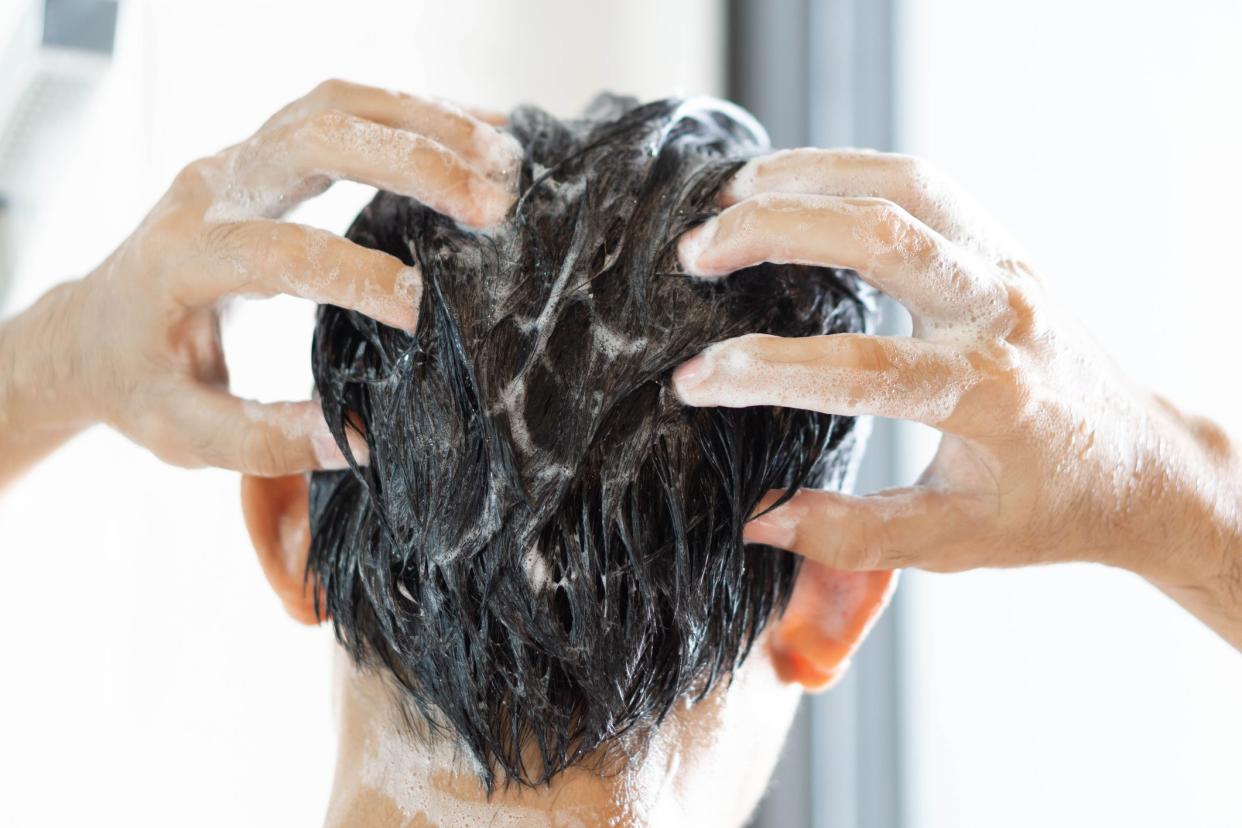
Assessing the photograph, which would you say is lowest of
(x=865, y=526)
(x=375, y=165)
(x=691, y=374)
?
(x=865, y=526)

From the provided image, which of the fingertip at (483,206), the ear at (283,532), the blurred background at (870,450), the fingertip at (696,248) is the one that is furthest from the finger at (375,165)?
the blurred background at (870,450)

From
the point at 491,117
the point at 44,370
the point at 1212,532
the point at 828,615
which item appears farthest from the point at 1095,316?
the point at 44,370

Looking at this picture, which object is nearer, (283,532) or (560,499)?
(560,499)

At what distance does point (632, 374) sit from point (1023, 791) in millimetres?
991

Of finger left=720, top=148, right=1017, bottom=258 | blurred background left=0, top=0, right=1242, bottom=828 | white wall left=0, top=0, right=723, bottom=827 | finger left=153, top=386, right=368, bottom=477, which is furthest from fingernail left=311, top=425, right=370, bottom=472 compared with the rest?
white wall left=0, top=0, right=723, bottom=827

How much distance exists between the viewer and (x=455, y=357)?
0.59 meters

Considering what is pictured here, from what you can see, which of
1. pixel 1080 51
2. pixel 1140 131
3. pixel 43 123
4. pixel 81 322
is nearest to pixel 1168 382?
pixel 1140 131

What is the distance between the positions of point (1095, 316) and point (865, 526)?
2.38 feet

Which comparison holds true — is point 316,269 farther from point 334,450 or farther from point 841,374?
point 841,374

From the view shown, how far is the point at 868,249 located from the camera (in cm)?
54

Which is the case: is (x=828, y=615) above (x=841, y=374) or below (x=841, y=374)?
below

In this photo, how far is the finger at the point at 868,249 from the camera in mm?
543

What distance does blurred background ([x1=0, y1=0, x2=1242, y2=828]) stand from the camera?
1108 mm

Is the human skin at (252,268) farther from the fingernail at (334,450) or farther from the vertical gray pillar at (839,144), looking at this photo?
the vertical gray pillar at (839,144)
